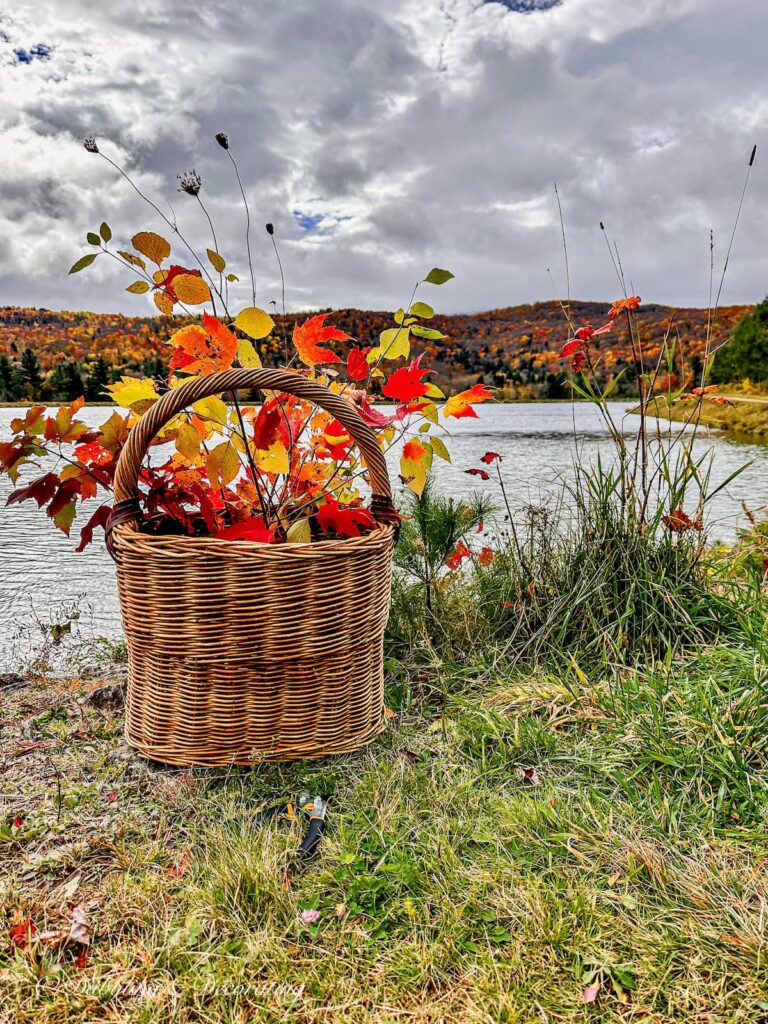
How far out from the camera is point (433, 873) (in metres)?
1.41

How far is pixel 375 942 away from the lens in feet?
4.12

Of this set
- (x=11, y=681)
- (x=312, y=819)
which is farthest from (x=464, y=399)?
(x=11, y=681)

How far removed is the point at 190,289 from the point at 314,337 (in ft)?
1.10

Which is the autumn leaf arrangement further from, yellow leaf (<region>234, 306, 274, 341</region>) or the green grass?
the green grass

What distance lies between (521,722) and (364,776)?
534mm

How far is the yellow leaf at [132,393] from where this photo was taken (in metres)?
1.81

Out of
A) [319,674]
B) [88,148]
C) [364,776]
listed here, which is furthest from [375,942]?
[88,148]

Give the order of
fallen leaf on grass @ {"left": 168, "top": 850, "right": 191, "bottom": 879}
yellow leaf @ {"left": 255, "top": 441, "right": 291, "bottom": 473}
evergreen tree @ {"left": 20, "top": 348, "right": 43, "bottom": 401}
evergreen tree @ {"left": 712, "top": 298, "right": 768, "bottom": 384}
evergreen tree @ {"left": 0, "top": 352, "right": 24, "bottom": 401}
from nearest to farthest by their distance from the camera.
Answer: fallen leaf on grass @ {"left": 168, "top": 850, "right": 191, "bottom": 879} < yellow leaf @ {"left": 255, "top": 441, "right": 291, "bottom": 473} < evergreen tree @ {"left": 20, "top": 348, "right": 43, "bottom": 401} < evergreen tree @ {"left": 0, "top": 352, "right": 24, "bottom": 401} < evergreen tree @ {"left": 712, "top": 298, "right": 768, "bottom": 384}

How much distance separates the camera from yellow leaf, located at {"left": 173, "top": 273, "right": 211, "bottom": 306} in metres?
1.58

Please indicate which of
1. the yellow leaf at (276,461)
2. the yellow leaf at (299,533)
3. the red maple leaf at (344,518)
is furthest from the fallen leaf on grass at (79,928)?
the yellow leaf at (276,461)

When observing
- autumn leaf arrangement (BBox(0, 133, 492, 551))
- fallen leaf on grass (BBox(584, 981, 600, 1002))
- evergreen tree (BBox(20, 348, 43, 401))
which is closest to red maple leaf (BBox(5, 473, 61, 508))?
autumn leaf arrangement (BBox(0, 133, 492, 551))

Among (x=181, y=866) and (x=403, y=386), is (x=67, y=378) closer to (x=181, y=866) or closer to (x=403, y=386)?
(x=403, y=386)

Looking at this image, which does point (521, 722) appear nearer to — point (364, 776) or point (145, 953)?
point (364, 776)

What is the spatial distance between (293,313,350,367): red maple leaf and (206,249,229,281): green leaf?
0.90 ft
